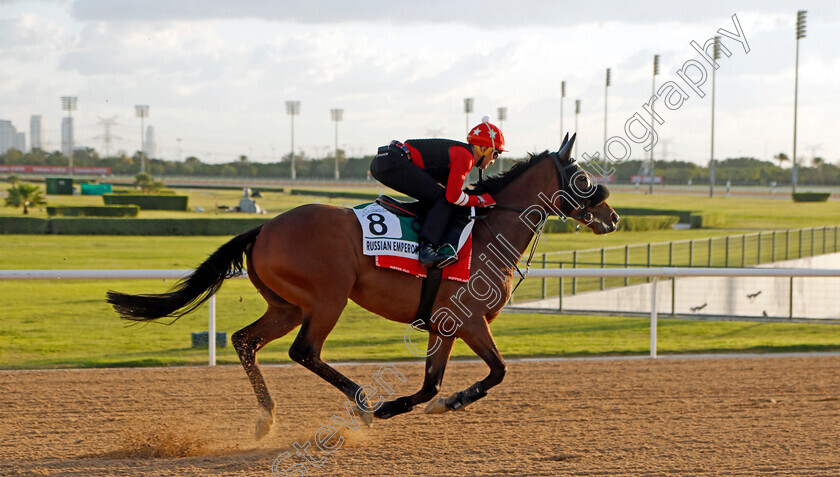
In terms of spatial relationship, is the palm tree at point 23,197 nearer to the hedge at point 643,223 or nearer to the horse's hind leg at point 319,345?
the hedge at point 643,223

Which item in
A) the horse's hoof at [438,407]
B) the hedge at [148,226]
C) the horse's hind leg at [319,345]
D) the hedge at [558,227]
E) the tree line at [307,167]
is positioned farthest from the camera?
the tree line at [307,167]

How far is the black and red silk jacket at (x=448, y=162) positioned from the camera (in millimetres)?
4238

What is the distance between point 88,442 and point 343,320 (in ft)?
20.6

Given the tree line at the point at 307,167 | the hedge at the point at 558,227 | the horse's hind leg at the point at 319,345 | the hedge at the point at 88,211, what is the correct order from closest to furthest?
the horse's hind leg at the point at 319,345, the hedge at the point at 558,227, the hedge at the point at 88,211, the tree line at the point at 307,167

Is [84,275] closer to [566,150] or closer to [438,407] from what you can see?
[438,407]

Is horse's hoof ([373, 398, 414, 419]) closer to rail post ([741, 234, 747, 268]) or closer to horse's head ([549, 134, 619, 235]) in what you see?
horse's head ([549, 134, 619, 235])

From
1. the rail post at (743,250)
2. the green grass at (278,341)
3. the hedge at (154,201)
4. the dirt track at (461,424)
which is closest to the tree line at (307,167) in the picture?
the hedge at (154,201)

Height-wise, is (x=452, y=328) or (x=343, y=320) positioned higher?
(x=452, y=328)

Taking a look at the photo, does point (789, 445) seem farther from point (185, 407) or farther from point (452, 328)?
point (185, 407)

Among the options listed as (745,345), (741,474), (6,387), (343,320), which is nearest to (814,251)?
(745,345)

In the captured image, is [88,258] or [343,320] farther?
[88,258]

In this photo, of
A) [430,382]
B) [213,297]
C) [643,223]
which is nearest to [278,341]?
[213,297]

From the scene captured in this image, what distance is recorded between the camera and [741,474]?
12.4ft

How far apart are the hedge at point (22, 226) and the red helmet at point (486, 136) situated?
795 inches
